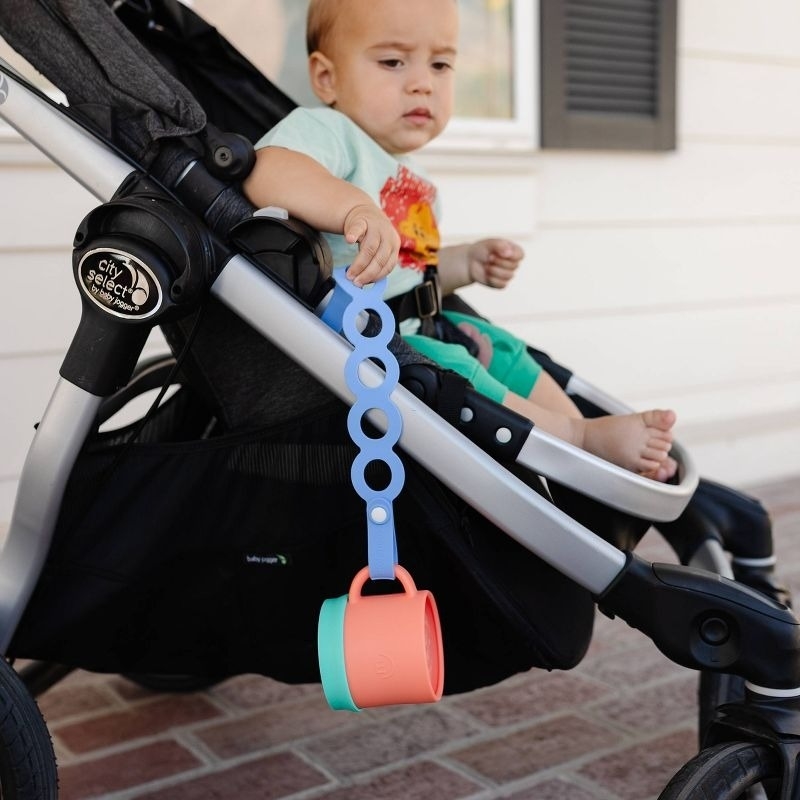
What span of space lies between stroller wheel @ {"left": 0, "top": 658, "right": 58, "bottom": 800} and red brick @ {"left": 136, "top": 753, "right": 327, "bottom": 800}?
21.3 inches

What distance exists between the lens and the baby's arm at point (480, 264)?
6.29 feet

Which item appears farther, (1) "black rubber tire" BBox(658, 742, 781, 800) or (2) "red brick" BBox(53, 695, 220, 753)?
(2) "red brick" BBox(53, 695, 220, 753)

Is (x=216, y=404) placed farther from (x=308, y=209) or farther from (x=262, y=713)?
(x=262, y=713)

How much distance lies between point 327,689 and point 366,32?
37.2 inches

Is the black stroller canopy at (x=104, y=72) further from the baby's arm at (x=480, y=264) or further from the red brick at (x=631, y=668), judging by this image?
the red brick at (x=631, y=668)

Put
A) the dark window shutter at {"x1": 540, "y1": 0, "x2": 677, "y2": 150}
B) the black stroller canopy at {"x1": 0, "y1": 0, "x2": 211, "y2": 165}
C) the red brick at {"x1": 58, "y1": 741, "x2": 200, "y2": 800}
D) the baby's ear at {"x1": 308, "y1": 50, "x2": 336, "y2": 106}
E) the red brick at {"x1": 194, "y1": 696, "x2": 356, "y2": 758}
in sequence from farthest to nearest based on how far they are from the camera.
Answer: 1. the dark window shutter at {"x1": 540, "y1": 0, "x2": 677, "y2": 150}
2. the red brick at {"x1": 194, "y1": 696, "x2": 356, "y2": 758}
3. the red brick at {"x1": 58, "y1": 741, "x2": 200, "y2": 800}
4. the baby's ear at {"x1": 308, "y1": 50, "x2": 336, "y2": 106}
5. the black stroller canopy at {"x1": 0, "y1": 0, "x2": 211, "y2": 165}

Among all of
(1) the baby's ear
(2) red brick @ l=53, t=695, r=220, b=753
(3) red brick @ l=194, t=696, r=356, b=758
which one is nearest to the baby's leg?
(1) the baby's ear

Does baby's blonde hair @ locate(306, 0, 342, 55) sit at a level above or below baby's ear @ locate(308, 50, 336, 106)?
above

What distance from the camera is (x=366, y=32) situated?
1.67 meters

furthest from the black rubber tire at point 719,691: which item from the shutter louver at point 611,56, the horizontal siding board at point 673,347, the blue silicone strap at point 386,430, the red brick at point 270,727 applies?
the shutter louver at point 611,56

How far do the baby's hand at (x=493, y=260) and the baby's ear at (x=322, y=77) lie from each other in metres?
0.35

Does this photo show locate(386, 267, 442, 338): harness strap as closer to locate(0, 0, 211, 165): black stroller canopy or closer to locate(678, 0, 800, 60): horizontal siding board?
locate(0, 0, 211, 165): black stroller canopy

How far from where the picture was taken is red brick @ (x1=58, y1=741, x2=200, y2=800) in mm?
1884

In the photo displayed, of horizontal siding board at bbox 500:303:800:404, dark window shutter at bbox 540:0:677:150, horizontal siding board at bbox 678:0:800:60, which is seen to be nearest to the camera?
dark window shutter at bbox 540:0:677:150
